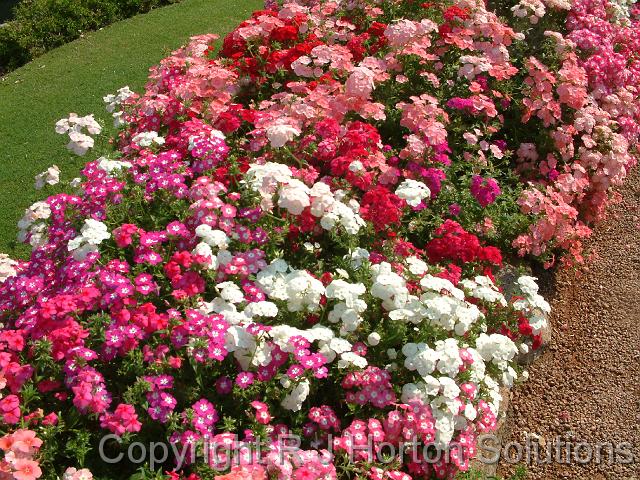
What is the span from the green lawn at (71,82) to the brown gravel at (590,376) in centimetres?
336

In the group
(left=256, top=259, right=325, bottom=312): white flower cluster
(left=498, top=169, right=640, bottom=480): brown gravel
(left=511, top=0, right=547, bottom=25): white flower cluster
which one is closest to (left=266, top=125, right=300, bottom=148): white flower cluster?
(left=256, top=259, right=325, bottom=312): white flower cluster

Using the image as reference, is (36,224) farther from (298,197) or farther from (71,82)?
(71,82)

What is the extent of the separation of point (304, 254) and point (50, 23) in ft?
23.1

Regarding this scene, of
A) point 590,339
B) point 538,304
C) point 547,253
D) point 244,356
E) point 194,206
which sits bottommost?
point 590,339

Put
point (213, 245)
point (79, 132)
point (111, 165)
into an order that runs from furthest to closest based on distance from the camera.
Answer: point (79, 132), point (111, 165), point (213, 245)

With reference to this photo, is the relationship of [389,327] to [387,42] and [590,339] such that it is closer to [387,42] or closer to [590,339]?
[590,339]

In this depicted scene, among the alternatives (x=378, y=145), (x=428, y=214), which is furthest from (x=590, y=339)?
(x=378, y=145)

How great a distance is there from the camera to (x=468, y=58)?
4727 mm

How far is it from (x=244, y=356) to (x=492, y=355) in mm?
1233

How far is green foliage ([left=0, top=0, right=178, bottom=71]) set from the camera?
27.8 ft

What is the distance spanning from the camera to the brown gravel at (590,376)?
3693 mm

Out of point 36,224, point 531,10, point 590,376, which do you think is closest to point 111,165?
point 36,224

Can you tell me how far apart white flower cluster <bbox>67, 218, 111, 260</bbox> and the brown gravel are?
2545 millimetres

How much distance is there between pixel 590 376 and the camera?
162 inches
